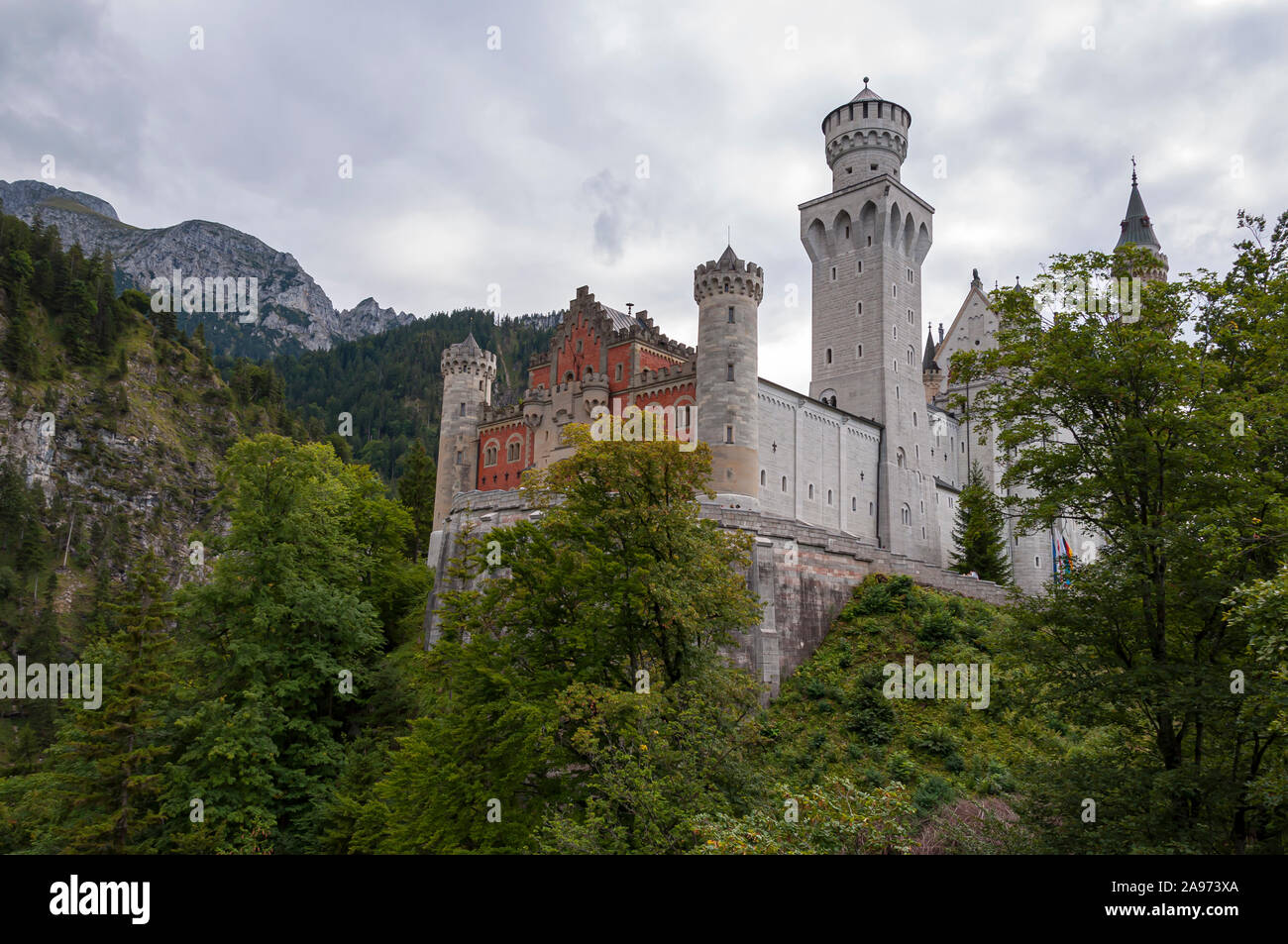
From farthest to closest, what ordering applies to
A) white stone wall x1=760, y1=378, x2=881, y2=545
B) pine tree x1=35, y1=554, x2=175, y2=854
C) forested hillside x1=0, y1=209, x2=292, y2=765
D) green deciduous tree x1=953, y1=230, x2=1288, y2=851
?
forested hillside x1=0, y1=209, x2=292, y2=765 < white stone wall x1=760, y1=378, x2=881, y2=545 < pine tree x1=35, y1=554, x2=175, y2=854 < green deciduous tree x1=953, y1=230, x2=1288, y2=851

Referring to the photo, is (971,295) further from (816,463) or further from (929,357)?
(816,463)

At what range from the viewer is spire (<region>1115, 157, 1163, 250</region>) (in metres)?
82.2

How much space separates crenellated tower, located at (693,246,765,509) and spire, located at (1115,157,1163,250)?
4843 cm

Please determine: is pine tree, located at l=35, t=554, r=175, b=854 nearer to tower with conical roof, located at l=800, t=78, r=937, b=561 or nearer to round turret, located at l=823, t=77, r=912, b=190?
tower with conical roof, located at l=800, t=78, r=937, b=561

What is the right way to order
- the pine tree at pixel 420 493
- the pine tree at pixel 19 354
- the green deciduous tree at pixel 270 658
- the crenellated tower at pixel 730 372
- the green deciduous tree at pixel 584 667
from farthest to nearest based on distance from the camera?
1. the pine tree at pixel 19 354
2. the pine tree at pixel 420 493
3. the crenellated tower at pixel 730 372
4. the green deciduous tree at pixel 270 658
5. the green deciduous tree at pixel 584 667

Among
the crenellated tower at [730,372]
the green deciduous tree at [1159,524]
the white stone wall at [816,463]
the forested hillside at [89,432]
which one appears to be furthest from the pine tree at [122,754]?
the forested hillside at [89,432]

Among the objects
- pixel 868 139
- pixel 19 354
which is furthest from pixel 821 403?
pixel 19 354

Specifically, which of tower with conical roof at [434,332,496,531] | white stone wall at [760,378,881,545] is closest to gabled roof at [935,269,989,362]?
white stone wall at [760,378,881,545]

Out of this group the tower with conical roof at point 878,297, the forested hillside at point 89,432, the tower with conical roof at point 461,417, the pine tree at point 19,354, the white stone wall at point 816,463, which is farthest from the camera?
the pine tree at point 19,354

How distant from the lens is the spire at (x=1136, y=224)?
82250 millimetres

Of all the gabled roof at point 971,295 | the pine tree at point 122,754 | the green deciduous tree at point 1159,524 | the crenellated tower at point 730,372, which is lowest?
the pine tree at point 122,754

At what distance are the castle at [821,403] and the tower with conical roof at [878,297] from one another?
10 cm

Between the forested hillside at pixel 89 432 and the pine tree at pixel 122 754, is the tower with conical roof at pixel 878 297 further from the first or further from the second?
the forested hillside at pixel 89 432

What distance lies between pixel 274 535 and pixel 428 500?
3638 cm
